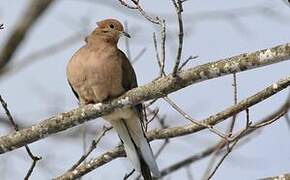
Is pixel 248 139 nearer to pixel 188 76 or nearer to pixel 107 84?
pixel 107 84

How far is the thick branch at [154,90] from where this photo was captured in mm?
3123

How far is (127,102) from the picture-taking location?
3.54 metres

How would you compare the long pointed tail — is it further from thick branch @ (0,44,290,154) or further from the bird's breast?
thick branch @ (0,44,290,154)

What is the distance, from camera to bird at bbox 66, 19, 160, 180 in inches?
165

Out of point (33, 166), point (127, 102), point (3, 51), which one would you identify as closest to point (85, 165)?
Answer: point (33, 166)

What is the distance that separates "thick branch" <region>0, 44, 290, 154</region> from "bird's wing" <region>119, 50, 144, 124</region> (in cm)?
47

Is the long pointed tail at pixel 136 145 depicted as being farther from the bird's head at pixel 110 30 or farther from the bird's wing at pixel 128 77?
the bird's head at pixel 110 30

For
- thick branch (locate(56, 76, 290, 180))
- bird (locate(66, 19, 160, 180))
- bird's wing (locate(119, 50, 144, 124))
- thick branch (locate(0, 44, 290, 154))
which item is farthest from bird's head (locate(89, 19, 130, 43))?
thick branch (locate(0, 44, 290, 154))

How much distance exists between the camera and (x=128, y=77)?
432 centimetres

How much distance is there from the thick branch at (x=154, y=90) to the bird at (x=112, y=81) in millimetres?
376

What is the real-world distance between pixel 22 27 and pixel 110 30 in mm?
1582

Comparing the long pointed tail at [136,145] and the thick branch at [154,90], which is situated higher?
the thick branch at [154,90]

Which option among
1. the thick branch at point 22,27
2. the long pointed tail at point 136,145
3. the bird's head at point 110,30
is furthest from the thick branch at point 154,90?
the thick branch at point 22,27

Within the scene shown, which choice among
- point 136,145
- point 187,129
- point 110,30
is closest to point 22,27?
point 110,30
